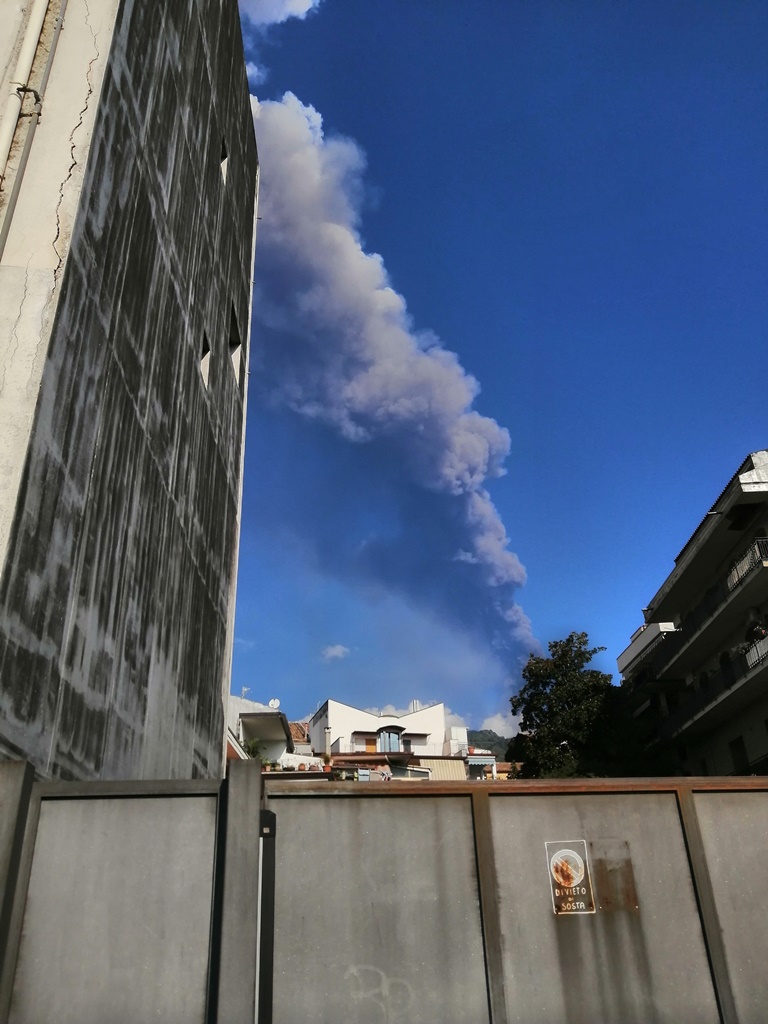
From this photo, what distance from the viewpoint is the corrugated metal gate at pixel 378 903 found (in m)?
6.37

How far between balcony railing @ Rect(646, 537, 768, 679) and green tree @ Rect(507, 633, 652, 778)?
12.5 ft

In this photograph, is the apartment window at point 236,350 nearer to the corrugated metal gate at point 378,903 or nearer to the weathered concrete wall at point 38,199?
the weathered concrete wall at point 38,199

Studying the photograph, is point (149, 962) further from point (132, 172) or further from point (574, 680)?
point (574, 680)

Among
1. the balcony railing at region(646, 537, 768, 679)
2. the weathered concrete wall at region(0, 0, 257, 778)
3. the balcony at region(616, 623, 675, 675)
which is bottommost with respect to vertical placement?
the weathered concrete wall at region(0, 0, 257, 778)

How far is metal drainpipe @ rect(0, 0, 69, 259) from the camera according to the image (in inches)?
390

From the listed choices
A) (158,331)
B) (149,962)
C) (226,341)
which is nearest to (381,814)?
(149,962)

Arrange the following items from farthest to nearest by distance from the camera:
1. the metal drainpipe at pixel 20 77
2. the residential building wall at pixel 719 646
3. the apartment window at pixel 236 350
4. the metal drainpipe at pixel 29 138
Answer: the residential building wall at pixel 719 646, the apartment window at pixel 236 350, the metal drainpipe at pixel 20 77, the metal drainpipe at pixel 29 138

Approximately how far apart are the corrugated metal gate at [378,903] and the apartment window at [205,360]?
38.9 feet

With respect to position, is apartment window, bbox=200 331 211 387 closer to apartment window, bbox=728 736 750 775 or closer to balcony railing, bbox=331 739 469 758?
apartment window, bbox=728 736 750 775

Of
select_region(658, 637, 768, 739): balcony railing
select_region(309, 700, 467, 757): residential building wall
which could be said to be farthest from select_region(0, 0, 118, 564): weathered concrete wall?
select_region(309, 700, 467, 757): residential building wall

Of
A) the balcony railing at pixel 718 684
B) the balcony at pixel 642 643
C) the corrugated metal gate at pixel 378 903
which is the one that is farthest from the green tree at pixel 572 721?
the corrugated metal gate at pixel 378 903

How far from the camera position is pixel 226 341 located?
1988cm

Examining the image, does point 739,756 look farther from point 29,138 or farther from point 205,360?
point 29,138

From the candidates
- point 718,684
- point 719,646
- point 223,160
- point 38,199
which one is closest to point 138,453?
point 38,199
